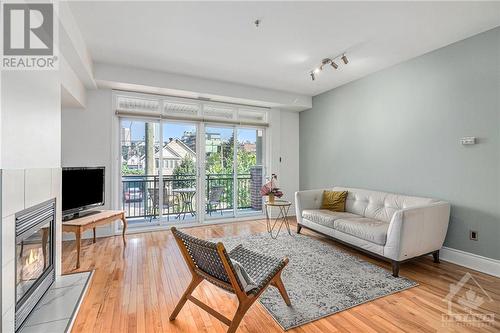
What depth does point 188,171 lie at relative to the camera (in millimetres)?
4773

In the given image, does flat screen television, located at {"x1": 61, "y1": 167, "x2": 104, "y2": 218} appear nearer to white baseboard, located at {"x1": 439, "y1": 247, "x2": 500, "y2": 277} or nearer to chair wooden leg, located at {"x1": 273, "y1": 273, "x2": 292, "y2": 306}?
chair wooden leg, located at {"x1": 273, "y1": 273, "x2": 292, "y2": 306}

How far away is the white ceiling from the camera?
2.35 m

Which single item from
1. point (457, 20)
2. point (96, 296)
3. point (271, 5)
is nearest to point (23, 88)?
point (96, 296)

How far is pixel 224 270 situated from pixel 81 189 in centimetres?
279

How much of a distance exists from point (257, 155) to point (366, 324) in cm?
401

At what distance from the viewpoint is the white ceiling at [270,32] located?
7.72 ft

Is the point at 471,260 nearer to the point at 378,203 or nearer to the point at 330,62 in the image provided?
the point at 378,203

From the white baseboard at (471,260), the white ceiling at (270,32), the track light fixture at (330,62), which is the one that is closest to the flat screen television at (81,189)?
the white ceiling at (270,32)

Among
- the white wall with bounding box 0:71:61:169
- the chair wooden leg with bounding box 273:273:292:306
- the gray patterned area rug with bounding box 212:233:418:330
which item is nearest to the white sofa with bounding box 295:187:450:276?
the gray patterned area rug with bounding box 212:233:418:330

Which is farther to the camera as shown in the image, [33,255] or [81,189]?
[81,189]

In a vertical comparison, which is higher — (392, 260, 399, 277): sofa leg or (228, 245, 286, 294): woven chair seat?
(228, 245, 286, 294): woven chair seat

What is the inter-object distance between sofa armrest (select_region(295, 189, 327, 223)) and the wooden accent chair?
2130 mm

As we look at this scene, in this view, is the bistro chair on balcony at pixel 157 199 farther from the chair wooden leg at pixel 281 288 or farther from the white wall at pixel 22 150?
the chair wooden leg at pixel 281 288

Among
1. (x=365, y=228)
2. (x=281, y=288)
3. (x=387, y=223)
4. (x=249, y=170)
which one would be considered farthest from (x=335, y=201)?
(x=281, y=288)
